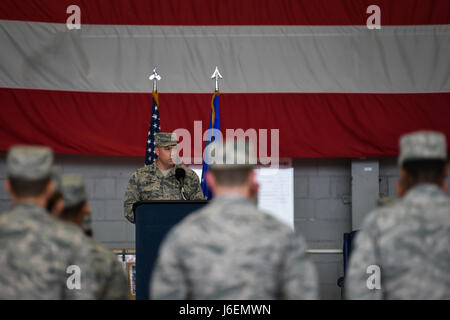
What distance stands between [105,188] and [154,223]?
2.52 metres

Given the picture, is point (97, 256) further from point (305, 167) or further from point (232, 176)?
point (305, 167)

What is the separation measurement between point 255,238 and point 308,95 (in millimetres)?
4179

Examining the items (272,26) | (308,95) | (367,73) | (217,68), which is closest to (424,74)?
(367,73)

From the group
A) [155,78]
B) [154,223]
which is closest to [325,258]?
[155,78]

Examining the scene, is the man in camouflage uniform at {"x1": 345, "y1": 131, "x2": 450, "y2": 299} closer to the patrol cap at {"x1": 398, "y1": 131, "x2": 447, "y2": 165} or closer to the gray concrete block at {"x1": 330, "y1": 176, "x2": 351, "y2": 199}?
the patrol cap at {"x1": 398, "y1": 131, "x2": 447, "y2": 165}

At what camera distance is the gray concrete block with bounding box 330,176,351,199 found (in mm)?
6293

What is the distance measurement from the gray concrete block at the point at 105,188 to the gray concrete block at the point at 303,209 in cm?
166

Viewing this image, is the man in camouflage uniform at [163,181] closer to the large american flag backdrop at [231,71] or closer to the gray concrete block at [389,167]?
the large american flag backdrop at [231,71]

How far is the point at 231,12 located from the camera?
247 inches

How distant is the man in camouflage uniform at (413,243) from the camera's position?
212cm

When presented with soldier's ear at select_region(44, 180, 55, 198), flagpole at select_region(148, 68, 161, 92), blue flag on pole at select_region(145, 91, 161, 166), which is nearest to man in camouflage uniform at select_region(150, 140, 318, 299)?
soldier's ear at select_region(44, 180, 55, 198)

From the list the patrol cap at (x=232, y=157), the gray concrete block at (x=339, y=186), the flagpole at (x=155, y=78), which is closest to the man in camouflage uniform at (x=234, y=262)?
the patrol cap at (x=232, y=157)

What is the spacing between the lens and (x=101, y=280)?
226cm

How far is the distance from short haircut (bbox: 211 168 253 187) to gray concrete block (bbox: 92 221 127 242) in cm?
428
